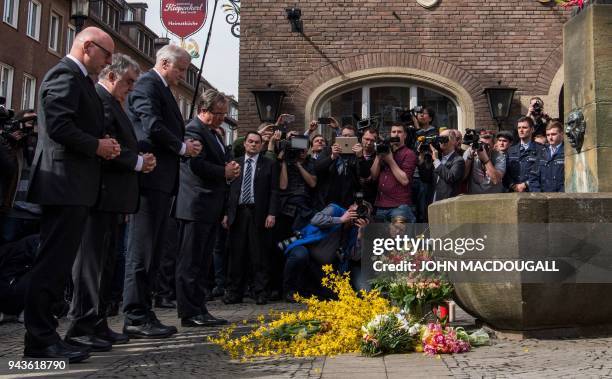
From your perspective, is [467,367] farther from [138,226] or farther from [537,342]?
[138,226]

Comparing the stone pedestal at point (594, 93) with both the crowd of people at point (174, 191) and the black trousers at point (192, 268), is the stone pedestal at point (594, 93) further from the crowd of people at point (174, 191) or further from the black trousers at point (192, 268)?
the black trousers at point (192, 268)

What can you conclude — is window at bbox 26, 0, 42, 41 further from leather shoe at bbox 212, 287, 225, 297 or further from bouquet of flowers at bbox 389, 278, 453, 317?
bouquet of flowers at bbox 389, 278, 453, 317

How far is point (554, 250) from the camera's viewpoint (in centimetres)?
467

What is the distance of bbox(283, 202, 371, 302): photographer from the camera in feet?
26.8

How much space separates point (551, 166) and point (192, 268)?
13.8ft

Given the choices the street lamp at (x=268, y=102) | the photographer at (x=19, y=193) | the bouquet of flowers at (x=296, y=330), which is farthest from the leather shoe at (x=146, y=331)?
the street lamp at (x=268, y=102)

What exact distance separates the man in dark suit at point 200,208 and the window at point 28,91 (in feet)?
78.9

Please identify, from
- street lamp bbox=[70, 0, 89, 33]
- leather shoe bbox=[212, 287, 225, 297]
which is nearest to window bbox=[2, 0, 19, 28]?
street lamp bbox=[70, 0, 89, 33]

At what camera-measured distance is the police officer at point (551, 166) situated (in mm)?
7559

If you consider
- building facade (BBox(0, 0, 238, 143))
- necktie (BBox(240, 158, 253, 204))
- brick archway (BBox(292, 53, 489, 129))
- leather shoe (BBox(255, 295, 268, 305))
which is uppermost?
building facade (BBox(0, 0, 238, 143))

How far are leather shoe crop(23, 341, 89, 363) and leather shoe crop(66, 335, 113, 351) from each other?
33cm

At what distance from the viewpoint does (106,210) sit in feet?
15.6

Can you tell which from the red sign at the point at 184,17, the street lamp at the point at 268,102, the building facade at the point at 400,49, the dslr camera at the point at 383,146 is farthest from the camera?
the red sign at the point at 184,17

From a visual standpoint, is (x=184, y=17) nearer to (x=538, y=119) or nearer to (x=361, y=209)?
(x=361, y=209)
